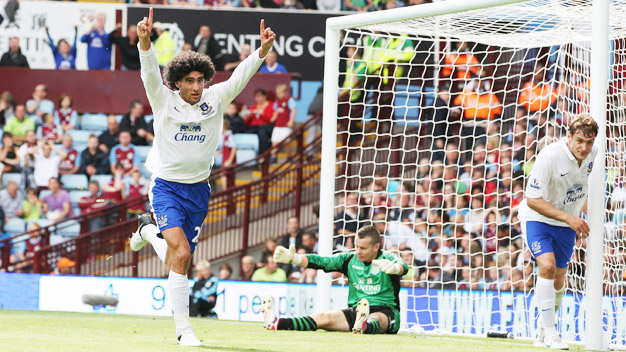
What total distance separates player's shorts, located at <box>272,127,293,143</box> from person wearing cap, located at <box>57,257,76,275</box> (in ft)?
12.8

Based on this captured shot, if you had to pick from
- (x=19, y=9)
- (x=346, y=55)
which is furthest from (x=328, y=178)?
(x=19, y=9)

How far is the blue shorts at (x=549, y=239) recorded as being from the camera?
7.53 metres

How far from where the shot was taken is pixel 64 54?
17.0m

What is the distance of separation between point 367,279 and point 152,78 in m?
3.18

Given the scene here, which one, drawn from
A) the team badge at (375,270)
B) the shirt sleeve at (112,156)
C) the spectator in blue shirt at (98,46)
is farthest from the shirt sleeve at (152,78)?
the spectator in blue shirt at (98,46)

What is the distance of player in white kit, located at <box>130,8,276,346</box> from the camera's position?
6491mm

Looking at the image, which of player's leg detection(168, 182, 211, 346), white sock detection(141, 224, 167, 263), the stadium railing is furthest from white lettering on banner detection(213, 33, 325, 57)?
player's leg detection(168, 182, 211, 346)

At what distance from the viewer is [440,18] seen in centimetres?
959

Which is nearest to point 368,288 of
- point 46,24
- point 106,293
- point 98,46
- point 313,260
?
point 313,260

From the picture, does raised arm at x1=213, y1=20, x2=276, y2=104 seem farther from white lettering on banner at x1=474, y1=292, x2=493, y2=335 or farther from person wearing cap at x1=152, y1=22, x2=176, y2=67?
person wearing cap at x1=152, y1=22, x2=176, y2=67

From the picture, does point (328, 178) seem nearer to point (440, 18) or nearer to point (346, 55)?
point (440, 18)

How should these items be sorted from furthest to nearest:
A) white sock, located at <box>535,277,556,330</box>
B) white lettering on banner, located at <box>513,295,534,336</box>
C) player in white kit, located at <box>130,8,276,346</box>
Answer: white lettering on banner, located at <box>513,295,534,336</box> < white sock, located at <box>535,277,556,330</box> < player in white kit, located at <box>130,8,276,346</box>

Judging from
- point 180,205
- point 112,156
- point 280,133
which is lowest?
point 180,205

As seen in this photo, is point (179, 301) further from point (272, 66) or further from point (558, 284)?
point (272, 66)
